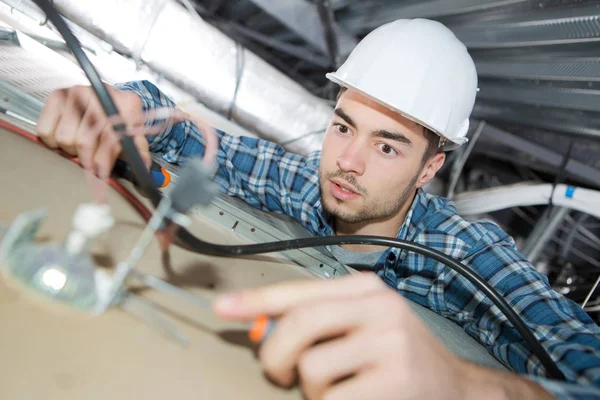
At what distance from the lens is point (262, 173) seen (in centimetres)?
117

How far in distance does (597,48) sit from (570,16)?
0.16 m

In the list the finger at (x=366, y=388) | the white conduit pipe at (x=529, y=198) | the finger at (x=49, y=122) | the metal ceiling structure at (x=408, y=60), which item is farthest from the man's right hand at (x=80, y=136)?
the white conduit pipe at (x=529, y=198)

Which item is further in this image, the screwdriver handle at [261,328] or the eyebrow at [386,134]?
the eyebrow at [386,134]

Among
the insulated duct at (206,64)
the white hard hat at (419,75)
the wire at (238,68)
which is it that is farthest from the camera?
the wire at (238,68)

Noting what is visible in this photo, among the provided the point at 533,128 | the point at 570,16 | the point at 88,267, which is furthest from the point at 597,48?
the point at 88,267

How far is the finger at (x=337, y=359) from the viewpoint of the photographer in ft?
1.13

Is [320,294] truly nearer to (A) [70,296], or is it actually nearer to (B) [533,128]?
(A) [70,296]

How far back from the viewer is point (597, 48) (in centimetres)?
113

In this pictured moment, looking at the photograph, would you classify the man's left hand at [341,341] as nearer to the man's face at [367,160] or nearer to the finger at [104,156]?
the finger at [104,156]

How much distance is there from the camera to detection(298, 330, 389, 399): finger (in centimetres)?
35

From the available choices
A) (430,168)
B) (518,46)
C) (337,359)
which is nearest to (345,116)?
(430,168)

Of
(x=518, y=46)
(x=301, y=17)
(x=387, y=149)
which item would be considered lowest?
(x=387, y=149)

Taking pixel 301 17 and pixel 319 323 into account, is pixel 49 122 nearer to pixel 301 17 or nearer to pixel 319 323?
pixel 319 323

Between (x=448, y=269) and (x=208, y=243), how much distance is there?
0.62m
